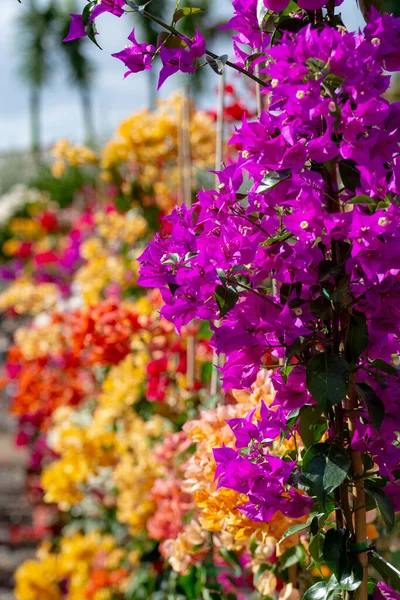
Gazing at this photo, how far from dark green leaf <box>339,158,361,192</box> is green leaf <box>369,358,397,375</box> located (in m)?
0.18

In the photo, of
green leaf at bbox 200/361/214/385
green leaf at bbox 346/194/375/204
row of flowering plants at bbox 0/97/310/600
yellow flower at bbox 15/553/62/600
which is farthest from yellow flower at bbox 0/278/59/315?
green leaf at bbox 346/194/375/204

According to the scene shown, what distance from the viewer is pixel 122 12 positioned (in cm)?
77

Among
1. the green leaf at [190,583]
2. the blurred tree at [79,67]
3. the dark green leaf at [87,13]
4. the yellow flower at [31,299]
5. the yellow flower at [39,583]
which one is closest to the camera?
the dark green leaf at [87,13]

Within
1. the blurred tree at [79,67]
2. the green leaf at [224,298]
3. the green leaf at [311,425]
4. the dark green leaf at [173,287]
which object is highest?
the blurred tree at [79,67]

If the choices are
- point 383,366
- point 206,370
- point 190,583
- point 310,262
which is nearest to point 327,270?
point 310,262

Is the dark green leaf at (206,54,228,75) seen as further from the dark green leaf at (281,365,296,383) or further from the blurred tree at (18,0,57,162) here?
the blurred tree at (18,0,57,162)

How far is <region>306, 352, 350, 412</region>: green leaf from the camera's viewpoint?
0.71 m

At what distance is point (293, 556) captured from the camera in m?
1.09

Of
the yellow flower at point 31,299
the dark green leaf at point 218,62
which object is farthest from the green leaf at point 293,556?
the yellow flower at point 31,299

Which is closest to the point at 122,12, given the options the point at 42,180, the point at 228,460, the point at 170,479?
the point at 228,460

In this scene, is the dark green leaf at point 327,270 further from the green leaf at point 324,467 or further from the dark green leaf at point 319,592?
the dark green leaf at point 319,592

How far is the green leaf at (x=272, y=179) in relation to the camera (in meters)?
Result: 0.73

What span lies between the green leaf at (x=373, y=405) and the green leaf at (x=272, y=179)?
0.73 ft

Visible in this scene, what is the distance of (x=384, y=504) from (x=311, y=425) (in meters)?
0.11
